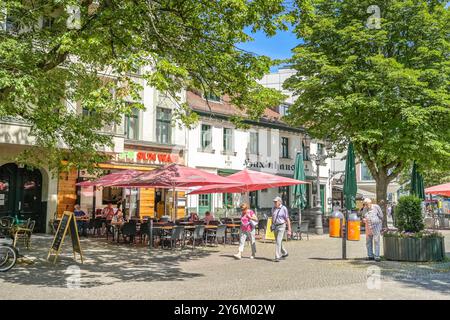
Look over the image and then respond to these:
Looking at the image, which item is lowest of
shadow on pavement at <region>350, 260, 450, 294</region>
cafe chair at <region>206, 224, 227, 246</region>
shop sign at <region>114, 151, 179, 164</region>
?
shadow on pavement at <region>350, 260, 450, 294</region>

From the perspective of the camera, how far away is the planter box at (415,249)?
513 inches

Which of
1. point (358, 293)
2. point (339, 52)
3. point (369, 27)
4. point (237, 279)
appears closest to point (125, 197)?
point (339, 52)

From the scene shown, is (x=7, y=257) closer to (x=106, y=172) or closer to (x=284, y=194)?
(x=106, y=172)

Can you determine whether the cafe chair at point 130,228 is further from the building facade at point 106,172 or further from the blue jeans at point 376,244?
the blue jeans at point 376,244

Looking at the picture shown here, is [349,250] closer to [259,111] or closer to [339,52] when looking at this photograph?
[259,111]

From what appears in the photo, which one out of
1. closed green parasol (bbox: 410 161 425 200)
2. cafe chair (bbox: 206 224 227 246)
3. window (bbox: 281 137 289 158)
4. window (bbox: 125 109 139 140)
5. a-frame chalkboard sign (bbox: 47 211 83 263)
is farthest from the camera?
window (bbox: 281 137 289 158)

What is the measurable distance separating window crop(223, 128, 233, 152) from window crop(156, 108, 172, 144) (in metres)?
4.48

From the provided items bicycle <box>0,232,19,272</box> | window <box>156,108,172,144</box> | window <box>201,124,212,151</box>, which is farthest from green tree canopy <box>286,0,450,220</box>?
bicycle <box>0,232,19,272</box>

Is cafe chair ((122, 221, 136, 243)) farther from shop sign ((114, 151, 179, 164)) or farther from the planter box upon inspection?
shop sign ((114, 151, 179, 164))

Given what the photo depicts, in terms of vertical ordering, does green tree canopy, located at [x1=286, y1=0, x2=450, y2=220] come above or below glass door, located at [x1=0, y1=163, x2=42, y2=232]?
above

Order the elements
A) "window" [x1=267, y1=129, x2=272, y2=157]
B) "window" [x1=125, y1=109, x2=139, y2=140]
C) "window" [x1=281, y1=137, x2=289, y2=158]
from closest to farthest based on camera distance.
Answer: "window" [x1=125, y1=109, x2=139, y2=140] < "window" [x1=267, y1=129, x2=272, y2=157] < "window" [x1=281, y1=137, x2=289, y2=158]

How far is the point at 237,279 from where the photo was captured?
10.3 m

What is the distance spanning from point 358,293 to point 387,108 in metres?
15.6

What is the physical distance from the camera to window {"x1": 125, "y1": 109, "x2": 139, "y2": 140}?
26500mm
